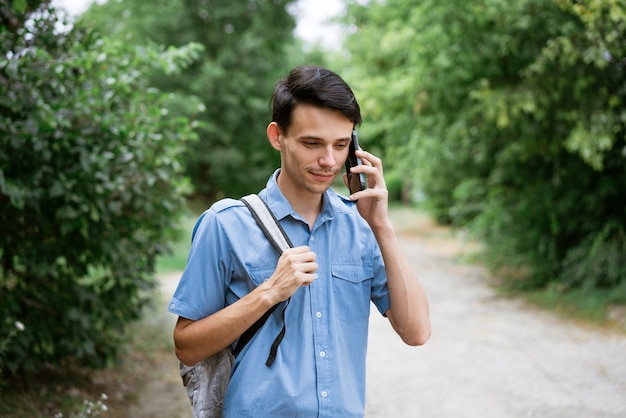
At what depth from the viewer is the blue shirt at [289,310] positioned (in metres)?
1.91

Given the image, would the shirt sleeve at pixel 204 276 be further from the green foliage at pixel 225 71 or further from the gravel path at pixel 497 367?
the green foliage at pixel 225 71

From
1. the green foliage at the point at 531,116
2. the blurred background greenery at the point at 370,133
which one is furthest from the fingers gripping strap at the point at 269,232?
the green foliage at the point at 531,116

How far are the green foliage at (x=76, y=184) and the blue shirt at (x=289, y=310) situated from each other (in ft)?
6.74

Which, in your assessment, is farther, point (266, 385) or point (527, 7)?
point (527, 7)

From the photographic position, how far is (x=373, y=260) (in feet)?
7.16

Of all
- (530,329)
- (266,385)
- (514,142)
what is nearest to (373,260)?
(266,385)

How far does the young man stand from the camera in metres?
1.90

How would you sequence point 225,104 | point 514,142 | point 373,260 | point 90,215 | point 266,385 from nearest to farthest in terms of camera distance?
point 266,385
point 373,260
point 90,215
point 514,142
point 225,104

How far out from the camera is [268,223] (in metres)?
2.03

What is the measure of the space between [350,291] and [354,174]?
40cm

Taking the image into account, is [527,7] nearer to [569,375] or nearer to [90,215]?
[569,375]

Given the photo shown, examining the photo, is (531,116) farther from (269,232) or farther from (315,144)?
(269,232)

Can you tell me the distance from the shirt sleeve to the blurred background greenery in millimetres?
1705

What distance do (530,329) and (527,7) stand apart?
13.3 ft
